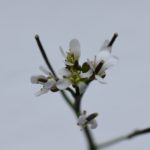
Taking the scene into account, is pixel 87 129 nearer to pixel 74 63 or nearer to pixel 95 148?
pixel 95 148

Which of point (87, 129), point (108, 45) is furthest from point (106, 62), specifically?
point (87, 129)

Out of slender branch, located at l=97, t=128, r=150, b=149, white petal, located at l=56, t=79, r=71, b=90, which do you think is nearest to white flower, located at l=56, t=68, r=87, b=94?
white petal, located at l=56, t=79, r=71, b=90

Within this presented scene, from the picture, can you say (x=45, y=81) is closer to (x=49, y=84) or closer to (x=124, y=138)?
(x=49, y=84)

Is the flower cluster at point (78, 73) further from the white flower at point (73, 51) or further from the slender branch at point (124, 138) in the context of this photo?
the slender branch at point (124, 138)

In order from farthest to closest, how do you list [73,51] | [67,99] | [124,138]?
[73,51]
[67,99]
[124,138]

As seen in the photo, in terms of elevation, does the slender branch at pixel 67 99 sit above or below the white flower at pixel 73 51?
below

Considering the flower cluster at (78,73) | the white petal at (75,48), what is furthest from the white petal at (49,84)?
the white petal at (75,48)

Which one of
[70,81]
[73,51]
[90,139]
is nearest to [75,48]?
[73,51]
